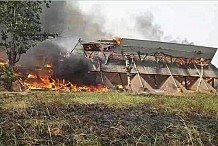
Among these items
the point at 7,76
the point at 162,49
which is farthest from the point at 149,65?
the point at 7,76

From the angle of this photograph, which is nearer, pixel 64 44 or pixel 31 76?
pixel 31 76

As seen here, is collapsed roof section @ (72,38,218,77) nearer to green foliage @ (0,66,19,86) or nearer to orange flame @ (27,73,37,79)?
orange flame @ (27,73,37,79)

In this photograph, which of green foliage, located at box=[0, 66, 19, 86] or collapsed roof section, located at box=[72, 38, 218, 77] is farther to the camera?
collapsed roof section, located at box=[72, 38, 218, 77]

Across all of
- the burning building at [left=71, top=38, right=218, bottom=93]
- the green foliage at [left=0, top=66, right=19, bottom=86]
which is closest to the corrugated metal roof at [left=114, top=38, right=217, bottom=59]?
the burning building at [left=71, top=38, right=218, bottom=93]

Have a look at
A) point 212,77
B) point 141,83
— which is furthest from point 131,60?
point 212,77

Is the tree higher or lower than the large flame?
higher

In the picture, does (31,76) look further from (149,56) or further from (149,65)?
(149,56)

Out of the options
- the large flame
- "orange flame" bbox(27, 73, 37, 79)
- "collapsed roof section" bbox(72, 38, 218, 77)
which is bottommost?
the large flame

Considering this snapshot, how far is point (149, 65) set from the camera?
103 ft

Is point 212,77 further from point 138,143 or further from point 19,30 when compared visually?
point 138,143

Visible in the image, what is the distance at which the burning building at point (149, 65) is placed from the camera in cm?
2878

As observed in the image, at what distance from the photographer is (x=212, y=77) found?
113ft

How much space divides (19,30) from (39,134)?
55.0 feet

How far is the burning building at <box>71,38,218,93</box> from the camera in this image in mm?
28781
